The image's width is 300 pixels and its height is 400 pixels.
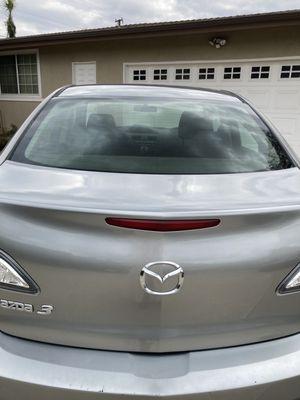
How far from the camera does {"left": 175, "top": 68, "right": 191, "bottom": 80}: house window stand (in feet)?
34.0

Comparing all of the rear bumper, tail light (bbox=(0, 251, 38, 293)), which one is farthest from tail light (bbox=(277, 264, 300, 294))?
tail light (bbox=(0, 251, 38, 293))

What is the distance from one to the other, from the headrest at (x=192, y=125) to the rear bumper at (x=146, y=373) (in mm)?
1254

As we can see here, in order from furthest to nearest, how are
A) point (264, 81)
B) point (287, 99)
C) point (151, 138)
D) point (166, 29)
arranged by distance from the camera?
point (166, 29)
point (264, 81)
point (287, 99)
point (151, 138)

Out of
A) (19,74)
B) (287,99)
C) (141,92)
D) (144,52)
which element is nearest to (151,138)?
(141,92)

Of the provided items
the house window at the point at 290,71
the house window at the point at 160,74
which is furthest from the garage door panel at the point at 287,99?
the house window at the point at 160,74

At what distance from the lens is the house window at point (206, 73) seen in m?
9.99

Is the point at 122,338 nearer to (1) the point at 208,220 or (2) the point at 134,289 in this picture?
(2) the point at 134,289

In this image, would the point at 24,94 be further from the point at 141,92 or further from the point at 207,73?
the point at 141,92

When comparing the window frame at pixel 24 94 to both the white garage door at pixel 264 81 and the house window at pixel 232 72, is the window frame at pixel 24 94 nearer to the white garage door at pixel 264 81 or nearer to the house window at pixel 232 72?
the white garage door at pixel 264 81

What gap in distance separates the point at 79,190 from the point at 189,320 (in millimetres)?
645

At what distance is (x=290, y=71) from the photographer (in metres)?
8.96

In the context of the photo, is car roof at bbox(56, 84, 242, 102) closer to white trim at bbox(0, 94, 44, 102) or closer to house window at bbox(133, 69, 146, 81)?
house window at bbox(133, 69, 146, 81)

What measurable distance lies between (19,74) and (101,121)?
42.2 feet

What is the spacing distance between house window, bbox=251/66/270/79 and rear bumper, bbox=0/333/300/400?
8.99 meters
